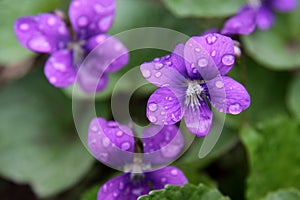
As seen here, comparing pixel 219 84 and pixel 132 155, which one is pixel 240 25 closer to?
pixel 219 84

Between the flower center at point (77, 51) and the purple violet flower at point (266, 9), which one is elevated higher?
the flower center at point (77, 51)

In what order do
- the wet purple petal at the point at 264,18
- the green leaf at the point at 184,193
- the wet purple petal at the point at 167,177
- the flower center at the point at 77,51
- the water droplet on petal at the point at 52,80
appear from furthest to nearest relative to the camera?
the wet purple petal at the point at 264,18 < the flower center at the point at 77,51 < the water droplet on petal at the point at 52,80 < the wet purple petal at the point at 167,177 < the green leaf at the point at 184,193

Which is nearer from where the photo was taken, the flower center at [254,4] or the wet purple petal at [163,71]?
the wet purple petal at [163,71]

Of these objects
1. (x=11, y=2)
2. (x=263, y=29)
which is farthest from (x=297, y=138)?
(x=11, y=2)

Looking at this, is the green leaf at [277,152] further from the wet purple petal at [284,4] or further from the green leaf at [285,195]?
the wet purple petal at [284,4]

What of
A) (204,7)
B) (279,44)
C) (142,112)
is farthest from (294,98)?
(142,112)

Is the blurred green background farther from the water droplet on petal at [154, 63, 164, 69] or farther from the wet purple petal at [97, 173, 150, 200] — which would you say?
the water droplet on petal at [154, 63, 164, 69]

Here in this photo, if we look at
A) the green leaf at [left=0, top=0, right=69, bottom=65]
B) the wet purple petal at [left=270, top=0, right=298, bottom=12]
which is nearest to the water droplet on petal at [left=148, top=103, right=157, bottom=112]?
the green leaf at [left=0, top=0, right=69, bottom=65]

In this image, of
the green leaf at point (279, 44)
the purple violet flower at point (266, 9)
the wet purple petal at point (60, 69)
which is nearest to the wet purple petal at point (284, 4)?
the purple violet flower at point (266, 9)
